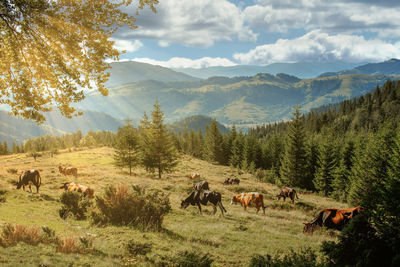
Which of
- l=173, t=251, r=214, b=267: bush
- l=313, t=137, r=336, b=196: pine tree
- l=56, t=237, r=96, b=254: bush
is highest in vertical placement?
l=56, t=237, r=96, b=254: bush

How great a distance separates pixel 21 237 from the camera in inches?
331

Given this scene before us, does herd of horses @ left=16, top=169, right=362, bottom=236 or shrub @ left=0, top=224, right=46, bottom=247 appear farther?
herd of horses @ left=16, top=169, right=362, bottom=236

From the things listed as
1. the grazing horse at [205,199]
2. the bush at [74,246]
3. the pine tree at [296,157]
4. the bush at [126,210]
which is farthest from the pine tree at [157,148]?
the bush at [74,246]

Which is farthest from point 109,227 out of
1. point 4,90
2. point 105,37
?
point 105,37

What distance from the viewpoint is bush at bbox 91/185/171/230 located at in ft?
40.1

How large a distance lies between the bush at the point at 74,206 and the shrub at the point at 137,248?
233 inches

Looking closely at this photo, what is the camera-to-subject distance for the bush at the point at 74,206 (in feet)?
44.2

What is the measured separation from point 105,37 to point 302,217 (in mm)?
20844

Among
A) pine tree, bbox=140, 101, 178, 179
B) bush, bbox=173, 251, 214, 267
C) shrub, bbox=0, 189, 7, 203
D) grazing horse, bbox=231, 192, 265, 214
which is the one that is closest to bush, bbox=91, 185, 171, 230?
bush, bbox=173, 251, 214, 267

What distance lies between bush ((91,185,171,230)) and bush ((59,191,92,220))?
5.05ft

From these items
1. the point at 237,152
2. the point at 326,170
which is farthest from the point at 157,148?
the point at 237,152

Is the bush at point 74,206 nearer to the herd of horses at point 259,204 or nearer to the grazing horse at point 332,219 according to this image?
the herd of horses at point 259,204

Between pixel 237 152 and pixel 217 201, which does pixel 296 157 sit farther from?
pixel 217 201

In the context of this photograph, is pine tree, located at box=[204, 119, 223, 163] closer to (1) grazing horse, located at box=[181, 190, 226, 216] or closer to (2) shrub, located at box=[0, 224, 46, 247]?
(1) grazing horse, located at box=[181, 190, 226, 216]
